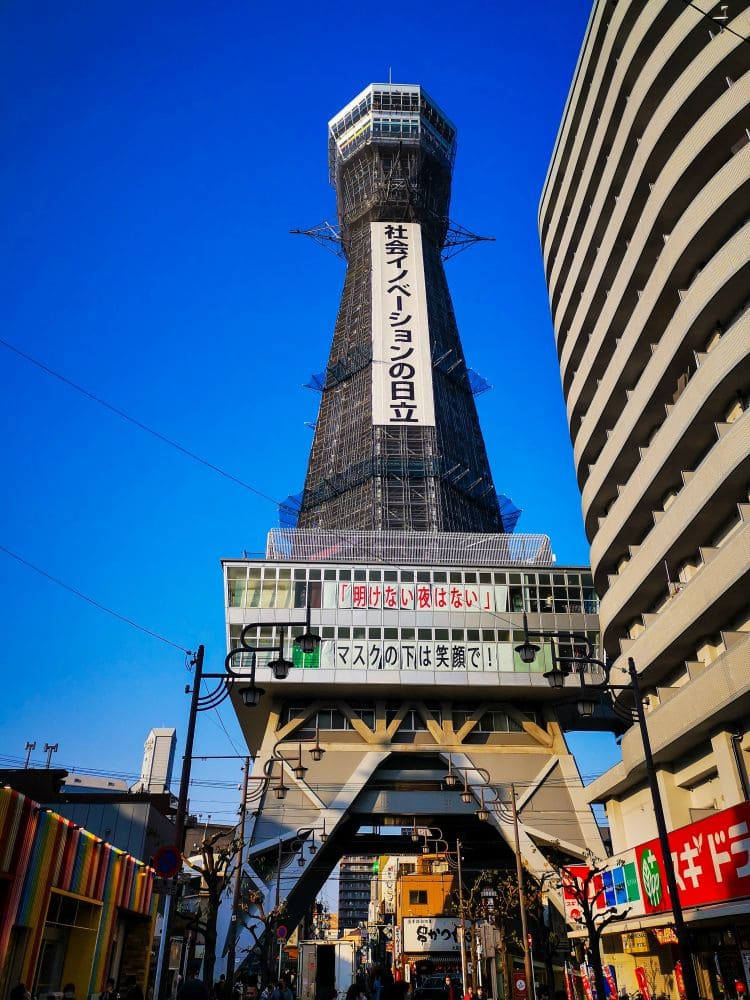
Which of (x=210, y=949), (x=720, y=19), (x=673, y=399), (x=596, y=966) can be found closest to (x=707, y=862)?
(x=596, y=966)

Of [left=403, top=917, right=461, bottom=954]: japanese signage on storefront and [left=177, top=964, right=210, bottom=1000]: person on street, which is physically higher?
[left=403, top=917, right=461, bottom=954]: japanese signage on storefront

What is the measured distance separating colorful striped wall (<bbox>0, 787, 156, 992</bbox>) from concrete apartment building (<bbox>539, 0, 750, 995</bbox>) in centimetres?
1850

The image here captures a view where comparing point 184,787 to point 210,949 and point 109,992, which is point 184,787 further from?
point 109,992

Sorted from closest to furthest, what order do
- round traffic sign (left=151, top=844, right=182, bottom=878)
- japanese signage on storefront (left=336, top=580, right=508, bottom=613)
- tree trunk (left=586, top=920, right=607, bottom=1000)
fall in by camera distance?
1. round traffic sign (left=151, top=844, right=182, bottom=878)
2. tree trunk (left=586, top=920, right=607, bottom=1000)
3. japanese signage on storefront (left=336, top=580, right=508, bottom=613)

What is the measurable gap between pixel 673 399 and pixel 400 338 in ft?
199

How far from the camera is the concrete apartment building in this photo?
1038 inches

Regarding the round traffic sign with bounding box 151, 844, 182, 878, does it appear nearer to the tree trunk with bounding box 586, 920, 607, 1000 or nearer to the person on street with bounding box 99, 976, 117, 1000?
the person on street with bounding box 99, 976, 117, 1000

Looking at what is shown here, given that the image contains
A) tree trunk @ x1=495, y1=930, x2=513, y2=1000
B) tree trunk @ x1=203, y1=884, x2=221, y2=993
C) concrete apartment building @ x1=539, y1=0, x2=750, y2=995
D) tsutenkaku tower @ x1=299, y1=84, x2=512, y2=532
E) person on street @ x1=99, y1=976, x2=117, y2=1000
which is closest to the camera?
tree trunk @ x1=203, y1=884, x2=221, y2=993

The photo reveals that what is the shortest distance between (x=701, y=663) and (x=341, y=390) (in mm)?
71333

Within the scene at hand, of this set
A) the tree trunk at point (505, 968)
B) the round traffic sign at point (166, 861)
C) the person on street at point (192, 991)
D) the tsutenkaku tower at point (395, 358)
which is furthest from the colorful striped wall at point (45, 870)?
the tsutenkaku tower at point (395, 358)

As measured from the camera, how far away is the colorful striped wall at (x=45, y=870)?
20.4 m

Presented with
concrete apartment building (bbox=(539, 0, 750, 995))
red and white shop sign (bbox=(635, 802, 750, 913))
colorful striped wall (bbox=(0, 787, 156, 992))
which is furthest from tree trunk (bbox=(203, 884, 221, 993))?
red and white shop sign (bbox=(635, 802, 750, 913))

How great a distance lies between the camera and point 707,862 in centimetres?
2486

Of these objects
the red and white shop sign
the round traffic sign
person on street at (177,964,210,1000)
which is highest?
the red and white shop sign
